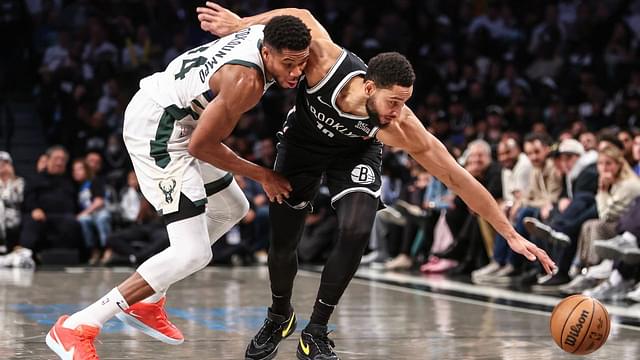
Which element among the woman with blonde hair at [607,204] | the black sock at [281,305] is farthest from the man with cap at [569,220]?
the black sock at [281,305]

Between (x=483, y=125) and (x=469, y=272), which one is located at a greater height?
(x=483, y=125)

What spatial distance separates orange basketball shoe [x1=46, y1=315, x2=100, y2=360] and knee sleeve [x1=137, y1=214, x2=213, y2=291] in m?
0.36

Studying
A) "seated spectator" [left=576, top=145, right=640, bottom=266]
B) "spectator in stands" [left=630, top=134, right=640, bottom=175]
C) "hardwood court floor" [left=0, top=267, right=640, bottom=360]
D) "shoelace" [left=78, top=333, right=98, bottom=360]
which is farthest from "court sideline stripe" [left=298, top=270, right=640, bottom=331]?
"shoelace" [left=78, top=333, right=98, bottom=360]

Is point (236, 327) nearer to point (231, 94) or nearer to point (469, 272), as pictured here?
point (231, 94)

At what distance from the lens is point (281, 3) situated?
55.4 feet

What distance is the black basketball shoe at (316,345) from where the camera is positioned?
517cm

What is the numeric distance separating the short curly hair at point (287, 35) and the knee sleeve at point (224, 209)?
88cm

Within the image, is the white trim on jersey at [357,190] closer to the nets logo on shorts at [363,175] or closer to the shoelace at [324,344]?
the nets logo on shorts at [363,175]

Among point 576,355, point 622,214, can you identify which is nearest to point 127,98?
point 622,214

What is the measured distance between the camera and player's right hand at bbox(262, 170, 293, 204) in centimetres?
502

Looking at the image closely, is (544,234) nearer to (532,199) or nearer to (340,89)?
(532,199)

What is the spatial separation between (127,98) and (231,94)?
10726mm

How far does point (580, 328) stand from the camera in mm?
5246

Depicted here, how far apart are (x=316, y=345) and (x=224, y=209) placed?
0.80 meters
